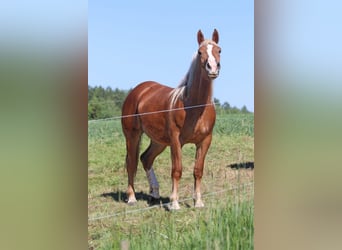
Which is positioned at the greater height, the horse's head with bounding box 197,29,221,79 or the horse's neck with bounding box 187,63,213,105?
the horse's head with bounding box 197,29,221,79

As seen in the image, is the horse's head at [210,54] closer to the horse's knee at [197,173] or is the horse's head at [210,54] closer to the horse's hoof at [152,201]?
the horse's knee at [197,173]

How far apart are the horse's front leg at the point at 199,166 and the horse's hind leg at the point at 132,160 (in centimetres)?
42

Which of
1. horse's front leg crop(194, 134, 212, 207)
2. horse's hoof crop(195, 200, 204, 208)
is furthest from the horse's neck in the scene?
horse's hoof crop(195, 200, 204, 208)

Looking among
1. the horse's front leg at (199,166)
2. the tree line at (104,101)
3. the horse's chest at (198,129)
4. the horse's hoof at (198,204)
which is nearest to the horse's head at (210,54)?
the horse's chest at (198,129)

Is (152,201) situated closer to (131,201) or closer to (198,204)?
(131,201)

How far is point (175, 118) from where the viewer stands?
381cm

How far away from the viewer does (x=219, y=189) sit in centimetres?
394

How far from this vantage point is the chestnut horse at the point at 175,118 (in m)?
3.72

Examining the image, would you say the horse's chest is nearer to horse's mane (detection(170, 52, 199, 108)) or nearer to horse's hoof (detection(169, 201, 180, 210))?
horse's mane (detection(170, 52, 199, 108))

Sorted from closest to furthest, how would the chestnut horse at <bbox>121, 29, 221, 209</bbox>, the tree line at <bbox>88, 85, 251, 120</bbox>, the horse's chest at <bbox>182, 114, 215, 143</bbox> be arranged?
1. the tree line at <bbox>88, 85, 251, 120</bbox>
2. the chestnut horse at <bbox>121, 29, 221, 209</bbox>
3. the horse's chest at <bbox>182, 114, 215, 143</bbox>

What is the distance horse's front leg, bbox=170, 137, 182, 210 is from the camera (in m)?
3.81
